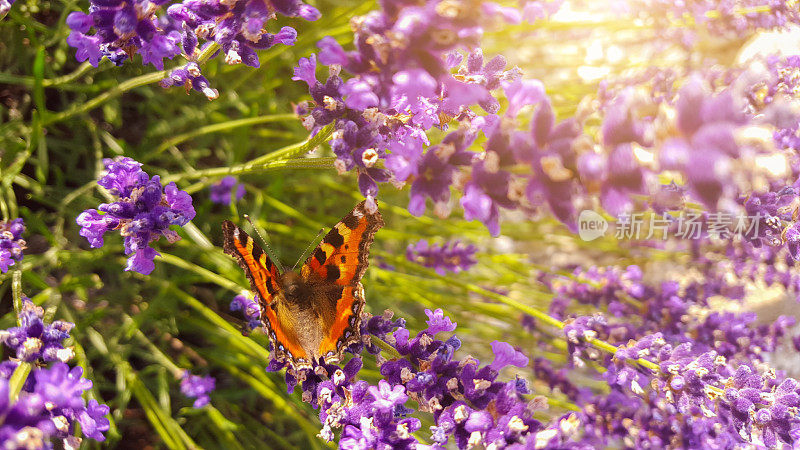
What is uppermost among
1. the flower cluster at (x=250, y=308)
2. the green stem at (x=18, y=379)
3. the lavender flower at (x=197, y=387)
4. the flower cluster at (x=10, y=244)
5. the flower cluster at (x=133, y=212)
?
the flower cluster at (x=133, y=212)

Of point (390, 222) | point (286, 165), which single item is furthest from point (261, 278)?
point (390, 222)

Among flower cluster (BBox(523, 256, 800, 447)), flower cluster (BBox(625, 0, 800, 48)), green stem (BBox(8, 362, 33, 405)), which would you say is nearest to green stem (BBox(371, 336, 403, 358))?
flower cluster (BBox(523, 256, 800, 447))

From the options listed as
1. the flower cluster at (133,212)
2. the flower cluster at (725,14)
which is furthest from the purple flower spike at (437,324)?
the flower cluster at (725,14)

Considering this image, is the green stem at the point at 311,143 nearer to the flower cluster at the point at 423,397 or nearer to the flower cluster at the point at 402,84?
the flower cluster at the point at 402,84

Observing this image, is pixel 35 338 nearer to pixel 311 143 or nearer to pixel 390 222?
pixel 311 143

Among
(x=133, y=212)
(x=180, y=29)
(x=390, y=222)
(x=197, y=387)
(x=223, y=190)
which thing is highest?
(x=180, y=29)

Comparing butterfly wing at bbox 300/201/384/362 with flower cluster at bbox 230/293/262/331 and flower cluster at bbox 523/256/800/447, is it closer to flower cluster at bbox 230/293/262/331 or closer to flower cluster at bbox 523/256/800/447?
flower cluster at bbox 230/293/262/331
